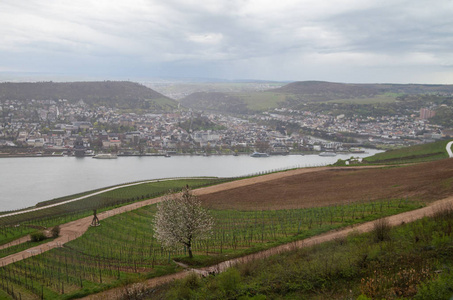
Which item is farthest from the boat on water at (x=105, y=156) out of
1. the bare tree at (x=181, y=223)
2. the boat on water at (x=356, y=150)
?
the bare tree at (x=181, y=223)

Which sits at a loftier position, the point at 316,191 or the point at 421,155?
the point at 421,155

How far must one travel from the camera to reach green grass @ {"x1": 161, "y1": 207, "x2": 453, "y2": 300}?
23.0 ft

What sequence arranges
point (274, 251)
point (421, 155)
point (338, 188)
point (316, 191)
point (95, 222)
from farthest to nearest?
1. point (421, 155)
2. point (316, 191)
3. point (338, 188)
4. point (95, 222)
5. point (274, 251)

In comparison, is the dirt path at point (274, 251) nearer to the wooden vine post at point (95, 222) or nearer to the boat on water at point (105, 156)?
the wooden vine post at point (95, 222)

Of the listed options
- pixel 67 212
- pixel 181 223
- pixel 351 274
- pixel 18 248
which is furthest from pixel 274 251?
pixel 67 212

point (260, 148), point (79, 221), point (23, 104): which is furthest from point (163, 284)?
point (23, 104)

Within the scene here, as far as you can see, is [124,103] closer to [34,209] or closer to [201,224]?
[34,209]

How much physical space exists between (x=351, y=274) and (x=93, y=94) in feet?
345

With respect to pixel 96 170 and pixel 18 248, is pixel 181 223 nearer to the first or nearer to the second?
pixel 18 248

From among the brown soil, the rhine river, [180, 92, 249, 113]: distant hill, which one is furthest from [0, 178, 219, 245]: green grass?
[180, 92, 249, 113]: distant hill

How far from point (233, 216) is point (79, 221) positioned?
27.0 feet

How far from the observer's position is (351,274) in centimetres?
815

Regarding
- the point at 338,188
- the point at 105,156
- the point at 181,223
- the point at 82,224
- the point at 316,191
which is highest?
the point at 181,223

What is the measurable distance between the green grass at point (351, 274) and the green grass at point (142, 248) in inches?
100
